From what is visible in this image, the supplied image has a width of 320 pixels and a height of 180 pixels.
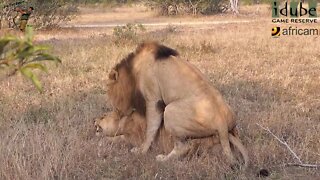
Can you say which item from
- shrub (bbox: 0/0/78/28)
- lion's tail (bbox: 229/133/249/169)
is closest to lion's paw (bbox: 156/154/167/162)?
lion's tail (bbox: 229/133/249/169)

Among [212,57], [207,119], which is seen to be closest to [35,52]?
[207,119]

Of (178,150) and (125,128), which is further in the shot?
(125,128)

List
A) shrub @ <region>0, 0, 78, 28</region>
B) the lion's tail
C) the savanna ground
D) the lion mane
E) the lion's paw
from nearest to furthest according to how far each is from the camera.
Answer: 1. the savanna ground
2. the lion's tail
3. the lion's paw
4. the lion mane
5. shrub @ <region>0, 0, 78, 28</region>

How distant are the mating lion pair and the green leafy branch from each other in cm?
337

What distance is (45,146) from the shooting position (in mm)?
4473

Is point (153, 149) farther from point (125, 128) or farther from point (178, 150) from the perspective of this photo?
point (125, 128)

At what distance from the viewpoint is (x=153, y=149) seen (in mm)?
5035

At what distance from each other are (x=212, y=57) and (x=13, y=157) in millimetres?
7435

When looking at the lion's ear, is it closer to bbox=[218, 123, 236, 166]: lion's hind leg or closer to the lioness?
the lioness

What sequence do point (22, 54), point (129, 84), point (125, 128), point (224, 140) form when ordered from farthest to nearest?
1. point (125, 128)
2. point (129, 84)
3. point (224, 140)
4. point (22, 54)

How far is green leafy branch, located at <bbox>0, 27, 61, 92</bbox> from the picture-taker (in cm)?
112

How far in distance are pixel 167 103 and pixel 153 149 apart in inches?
20.2

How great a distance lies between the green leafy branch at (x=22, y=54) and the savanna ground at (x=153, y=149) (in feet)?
9.48

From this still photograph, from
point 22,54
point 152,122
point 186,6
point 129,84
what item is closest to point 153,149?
point 152,122
